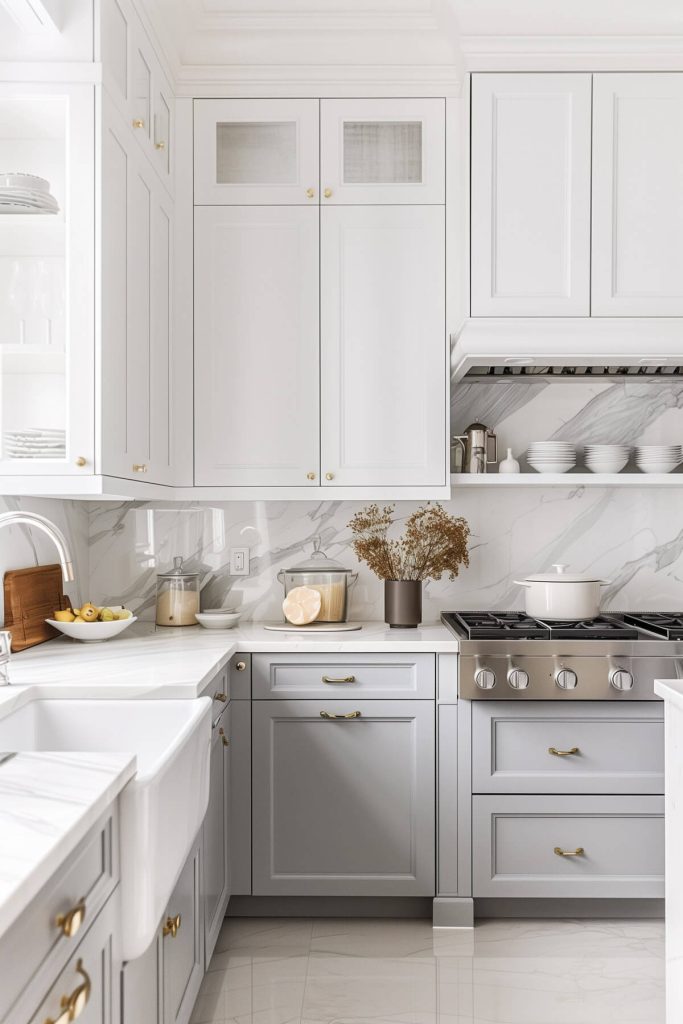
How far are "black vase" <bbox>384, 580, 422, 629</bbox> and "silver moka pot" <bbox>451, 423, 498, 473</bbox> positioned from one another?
48 centimetres

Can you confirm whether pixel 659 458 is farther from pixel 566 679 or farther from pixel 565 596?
pixel 566 679

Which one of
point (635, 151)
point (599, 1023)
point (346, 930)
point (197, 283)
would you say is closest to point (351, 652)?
point (346, 930)

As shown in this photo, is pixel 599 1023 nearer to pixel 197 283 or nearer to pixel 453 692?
pixel 453 692

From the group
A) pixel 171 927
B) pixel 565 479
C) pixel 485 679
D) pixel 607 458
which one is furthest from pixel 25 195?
pixel 607 458

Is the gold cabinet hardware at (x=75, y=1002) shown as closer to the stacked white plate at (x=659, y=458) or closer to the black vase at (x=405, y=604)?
the black vase at (x=405, y=604)

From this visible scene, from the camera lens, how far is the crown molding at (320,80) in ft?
9.32

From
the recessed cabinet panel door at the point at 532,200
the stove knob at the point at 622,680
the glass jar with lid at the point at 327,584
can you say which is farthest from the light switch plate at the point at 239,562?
the stove knob at the point at 622,680

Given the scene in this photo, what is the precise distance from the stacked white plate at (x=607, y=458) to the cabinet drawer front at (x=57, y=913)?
7.51 feet

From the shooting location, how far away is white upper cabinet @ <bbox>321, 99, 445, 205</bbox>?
286cm

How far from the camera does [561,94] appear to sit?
273cm

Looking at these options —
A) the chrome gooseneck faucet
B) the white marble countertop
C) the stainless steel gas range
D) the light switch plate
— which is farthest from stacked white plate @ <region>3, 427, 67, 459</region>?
the stainless steel gas range

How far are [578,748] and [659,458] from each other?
3.70 feet

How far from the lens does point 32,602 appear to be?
8.24ft

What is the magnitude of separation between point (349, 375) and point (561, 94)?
116 cm
